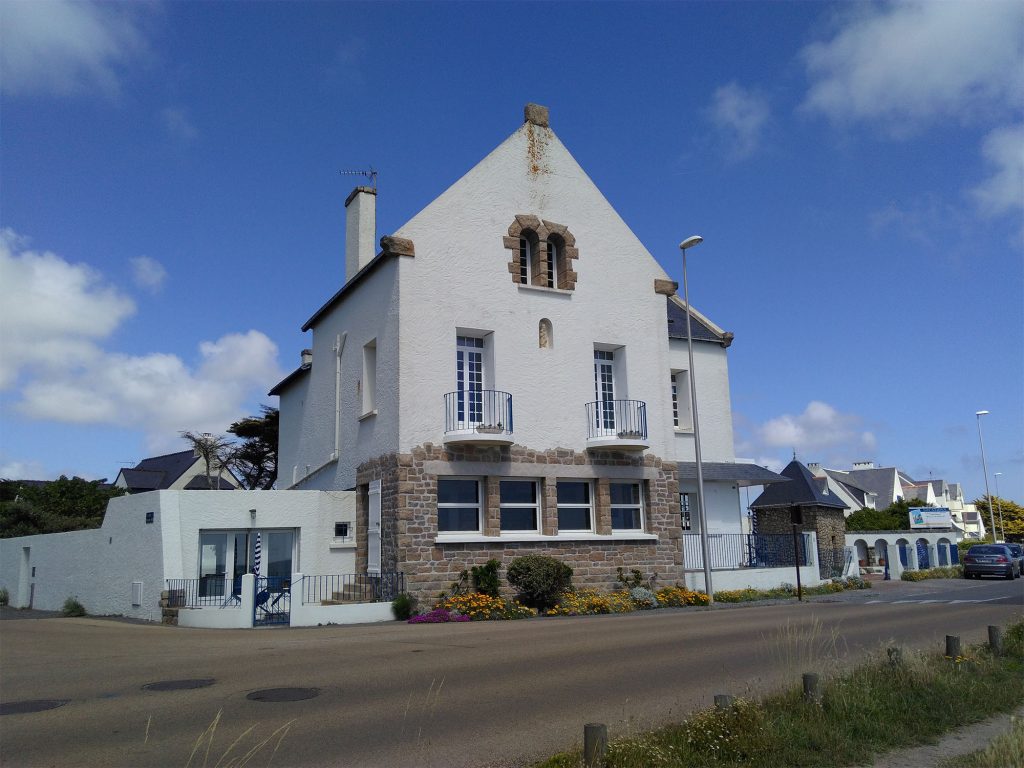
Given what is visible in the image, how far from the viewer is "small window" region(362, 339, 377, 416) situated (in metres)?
22.0

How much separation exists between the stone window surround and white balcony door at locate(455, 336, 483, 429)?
132 centimetres

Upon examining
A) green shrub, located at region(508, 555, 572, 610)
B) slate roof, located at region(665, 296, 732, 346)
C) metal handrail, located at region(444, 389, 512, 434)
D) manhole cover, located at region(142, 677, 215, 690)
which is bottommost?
manhole cover, located at region(142, 677, 215, 690)

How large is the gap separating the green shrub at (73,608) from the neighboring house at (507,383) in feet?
23.9

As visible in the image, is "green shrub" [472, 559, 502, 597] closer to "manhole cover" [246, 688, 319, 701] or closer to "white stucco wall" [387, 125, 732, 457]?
"white stucco wall" [387, 125, 732, 457]

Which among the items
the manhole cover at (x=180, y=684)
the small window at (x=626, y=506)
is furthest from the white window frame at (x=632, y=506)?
the manhole cover at (x=180, y=684)

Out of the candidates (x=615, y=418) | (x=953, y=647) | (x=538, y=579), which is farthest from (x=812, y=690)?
(x=615, y=418)

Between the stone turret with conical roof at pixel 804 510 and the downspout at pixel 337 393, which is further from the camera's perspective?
the stone turret with conical roof at pixel 804 510

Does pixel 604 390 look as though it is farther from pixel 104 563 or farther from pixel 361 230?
pixel 104 563

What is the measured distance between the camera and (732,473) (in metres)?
28.3

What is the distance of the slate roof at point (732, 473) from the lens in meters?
27.5

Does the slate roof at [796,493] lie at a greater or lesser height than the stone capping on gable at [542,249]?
lesser

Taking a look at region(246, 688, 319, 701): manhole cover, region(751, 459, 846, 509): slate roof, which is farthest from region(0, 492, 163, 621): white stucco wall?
region(751, 459, 846, 509): slate roof

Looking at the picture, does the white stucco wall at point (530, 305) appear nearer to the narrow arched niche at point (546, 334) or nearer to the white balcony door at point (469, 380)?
the narrow arched niche at point (546, 334)

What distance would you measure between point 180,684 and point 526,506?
41.3ft
